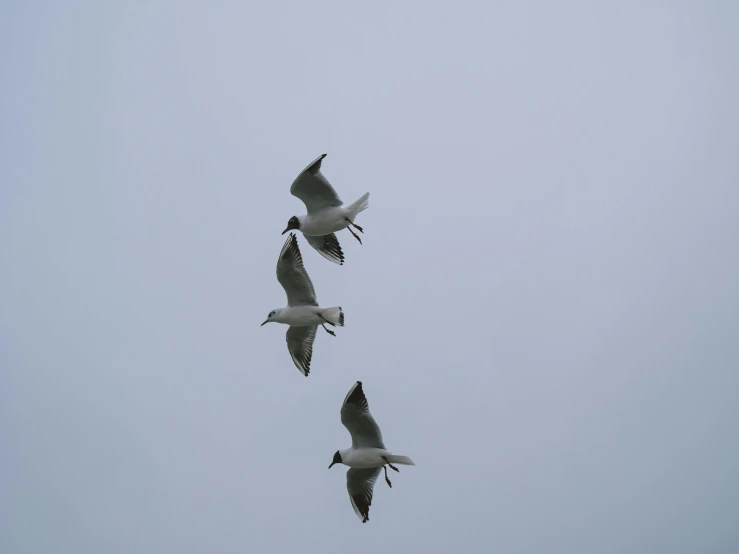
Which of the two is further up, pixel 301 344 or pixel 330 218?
pixel 330 218

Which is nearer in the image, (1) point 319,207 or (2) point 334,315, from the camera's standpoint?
(1) point 319,207

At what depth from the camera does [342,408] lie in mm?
12391

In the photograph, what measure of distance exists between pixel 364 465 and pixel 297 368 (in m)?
2.22

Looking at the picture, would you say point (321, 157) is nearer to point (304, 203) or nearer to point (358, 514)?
point (304, 203)

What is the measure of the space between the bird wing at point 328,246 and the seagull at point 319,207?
624 mm

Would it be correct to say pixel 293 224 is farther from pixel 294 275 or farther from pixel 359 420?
pixel 359 420

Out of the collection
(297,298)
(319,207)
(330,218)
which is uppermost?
(319,207)

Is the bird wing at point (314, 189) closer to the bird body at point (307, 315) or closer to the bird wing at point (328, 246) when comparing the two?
the bird wing at point (328, 246)

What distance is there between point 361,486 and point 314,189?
417cm

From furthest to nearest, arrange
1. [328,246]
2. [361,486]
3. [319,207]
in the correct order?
[328,246]
[361,486]
[319,207]

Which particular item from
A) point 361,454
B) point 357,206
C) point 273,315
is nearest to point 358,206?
point 357,206

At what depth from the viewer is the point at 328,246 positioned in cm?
1411

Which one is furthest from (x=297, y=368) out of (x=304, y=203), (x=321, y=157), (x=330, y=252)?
(x=321, y=157)

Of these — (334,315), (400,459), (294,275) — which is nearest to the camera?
(400,459)
